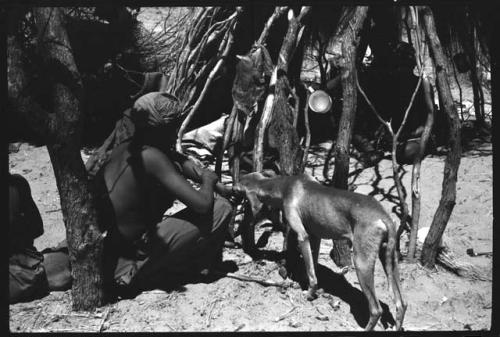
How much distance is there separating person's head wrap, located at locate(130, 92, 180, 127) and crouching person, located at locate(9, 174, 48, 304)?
1041mm

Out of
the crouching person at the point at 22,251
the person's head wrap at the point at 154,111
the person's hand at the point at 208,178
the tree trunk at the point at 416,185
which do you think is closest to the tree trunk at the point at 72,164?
the crouching person at the point at 22,251

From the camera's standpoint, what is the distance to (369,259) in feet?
11.4

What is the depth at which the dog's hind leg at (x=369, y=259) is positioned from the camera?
347 cm

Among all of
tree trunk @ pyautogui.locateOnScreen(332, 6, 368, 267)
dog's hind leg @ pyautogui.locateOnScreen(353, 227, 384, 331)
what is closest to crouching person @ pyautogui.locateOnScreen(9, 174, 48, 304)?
dog's hind leg @ pyautogui.locateOnScreen(353, 227, 384, 331)

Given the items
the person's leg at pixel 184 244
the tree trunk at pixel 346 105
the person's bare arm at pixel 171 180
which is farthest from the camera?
the tree trunk at pixel 346 105

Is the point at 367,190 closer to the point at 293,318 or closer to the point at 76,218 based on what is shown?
the point at 293,318

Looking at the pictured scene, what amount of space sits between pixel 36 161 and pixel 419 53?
537cm

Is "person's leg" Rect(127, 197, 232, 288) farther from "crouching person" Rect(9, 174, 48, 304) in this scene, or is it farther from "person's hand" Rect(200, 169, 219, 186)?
"crouching person" Rect(9, 174, 48, 304)

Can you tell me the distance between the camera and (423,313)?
3967 millimetres

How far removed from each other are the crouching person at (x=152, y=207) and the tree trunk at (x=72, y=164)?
0.22 m

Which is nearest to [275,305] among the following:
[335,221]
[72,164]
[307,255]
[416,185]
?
[307,255]

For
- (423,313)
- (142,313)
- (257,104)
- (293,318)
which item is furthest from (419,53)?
(142,313)

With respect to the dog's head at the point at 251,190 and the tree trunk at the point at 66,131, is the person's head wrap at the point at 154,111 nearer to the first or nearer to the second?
the tree trunk at the point at 66,131

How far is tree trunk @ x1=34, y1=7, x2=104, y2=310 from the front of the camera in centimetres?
323
